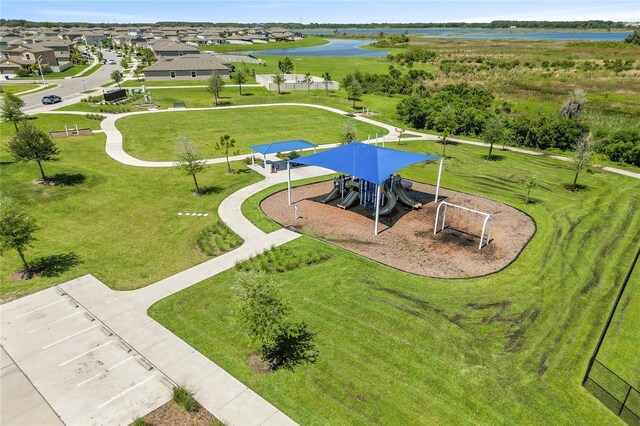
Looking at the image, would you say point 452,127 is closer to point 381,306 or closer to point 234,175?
point 234,175

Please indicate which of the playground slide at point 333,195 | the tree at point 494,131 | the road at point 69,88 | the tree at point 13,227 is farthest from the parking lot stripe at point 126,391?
the road at point 69,88

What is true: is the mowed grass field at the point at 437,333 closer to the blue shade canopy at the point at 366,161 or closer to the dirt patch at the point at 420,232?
the dirt patch at the point at 420,232

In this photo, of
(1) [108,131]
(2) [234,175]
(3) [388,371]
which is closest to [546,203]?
(3) [388,371]

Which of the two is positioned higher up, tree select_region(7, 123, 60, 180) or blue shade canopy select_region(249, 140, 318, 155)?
tree select_region(7, 123, 60, 180)

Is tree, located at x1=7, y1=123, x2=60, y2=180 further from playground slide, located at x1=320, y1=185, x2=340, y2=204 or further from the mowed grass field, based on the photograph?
playground slide, located at x1=320, y1=185, x2=340, y2=204

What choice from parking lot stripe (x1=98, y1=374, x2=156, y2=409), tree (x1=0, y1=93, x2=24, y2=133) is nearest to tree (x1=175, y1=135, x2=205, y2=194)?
parking lot stripe (x1=98, y1=374, x2=156, y2=409)

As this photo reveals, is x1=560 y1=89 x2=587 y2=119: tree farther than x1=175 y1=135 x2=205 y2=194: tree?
Yes
